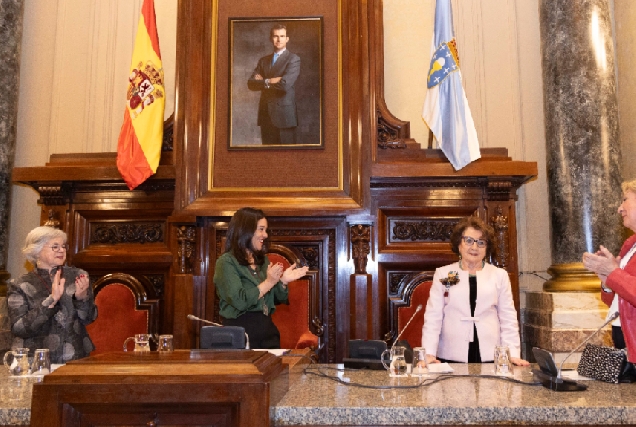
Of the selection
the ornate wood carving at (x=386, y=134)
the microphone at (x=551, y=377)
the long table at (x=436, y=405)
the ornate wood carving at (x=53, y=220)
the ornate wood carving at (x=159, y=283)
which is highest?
the ornate wood carving at (x=386, y=134)

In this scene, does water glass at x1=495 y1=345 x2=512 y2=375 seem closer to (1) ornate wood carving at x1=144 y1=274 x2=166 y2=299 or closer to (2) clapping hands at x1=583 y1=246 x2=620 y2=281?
(2) clapping hands at x1=583 y1=246 x2=620 y2=281

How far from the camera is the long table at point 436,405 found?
1685 millimetres

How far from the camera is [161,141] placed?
498cm

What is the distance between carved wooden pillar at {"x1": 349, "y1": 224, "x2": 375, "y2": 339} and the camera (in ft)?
15.4

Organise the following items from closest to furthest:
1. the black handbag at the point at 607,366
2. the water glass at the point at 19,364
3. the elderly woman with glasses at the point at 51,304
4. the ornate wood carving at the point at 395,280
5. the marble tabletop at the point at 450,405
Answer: the marble tabletop at the point at 450,405
the black handbag at the point at 607,366
the water glass at the point at 19,364
the elderly woman with glasses at the point at 51,304
the ornate wood carving at the point at 395,280

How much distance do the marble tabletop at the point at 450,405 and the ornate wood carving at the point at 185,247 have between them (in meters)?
2.88

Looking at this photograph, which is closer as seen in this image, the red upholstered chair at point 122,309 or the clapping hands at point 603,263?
the clapping hands at point 603,263

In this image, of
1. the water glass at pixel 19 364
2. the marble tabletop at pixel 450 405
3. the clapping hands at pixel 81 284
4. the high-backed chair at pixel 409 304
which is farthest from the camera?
the high-backed chair at pixel 409 304

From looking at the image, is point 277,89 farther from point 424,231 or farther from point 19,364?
point 19,364

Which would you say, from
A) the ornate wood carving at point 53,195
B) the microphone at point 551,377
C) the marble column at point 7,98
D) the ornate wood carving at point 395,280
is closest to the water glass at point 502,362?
the microphone at point 551,377

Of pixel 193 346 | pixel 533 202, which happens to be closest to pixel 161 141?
pixel 193 346

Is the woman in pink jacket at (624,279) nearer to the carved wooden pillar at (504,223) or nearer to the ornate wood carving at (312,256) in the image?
the carved wooden pillar at (504,223)

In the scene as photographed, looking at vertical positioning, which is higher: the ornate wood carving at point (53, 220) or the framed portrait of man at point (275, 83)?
the framed portrait of man at point (275, 83)

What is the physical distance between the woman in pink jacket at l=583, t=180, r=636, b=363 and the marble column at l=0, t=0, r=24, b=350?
183 inches
